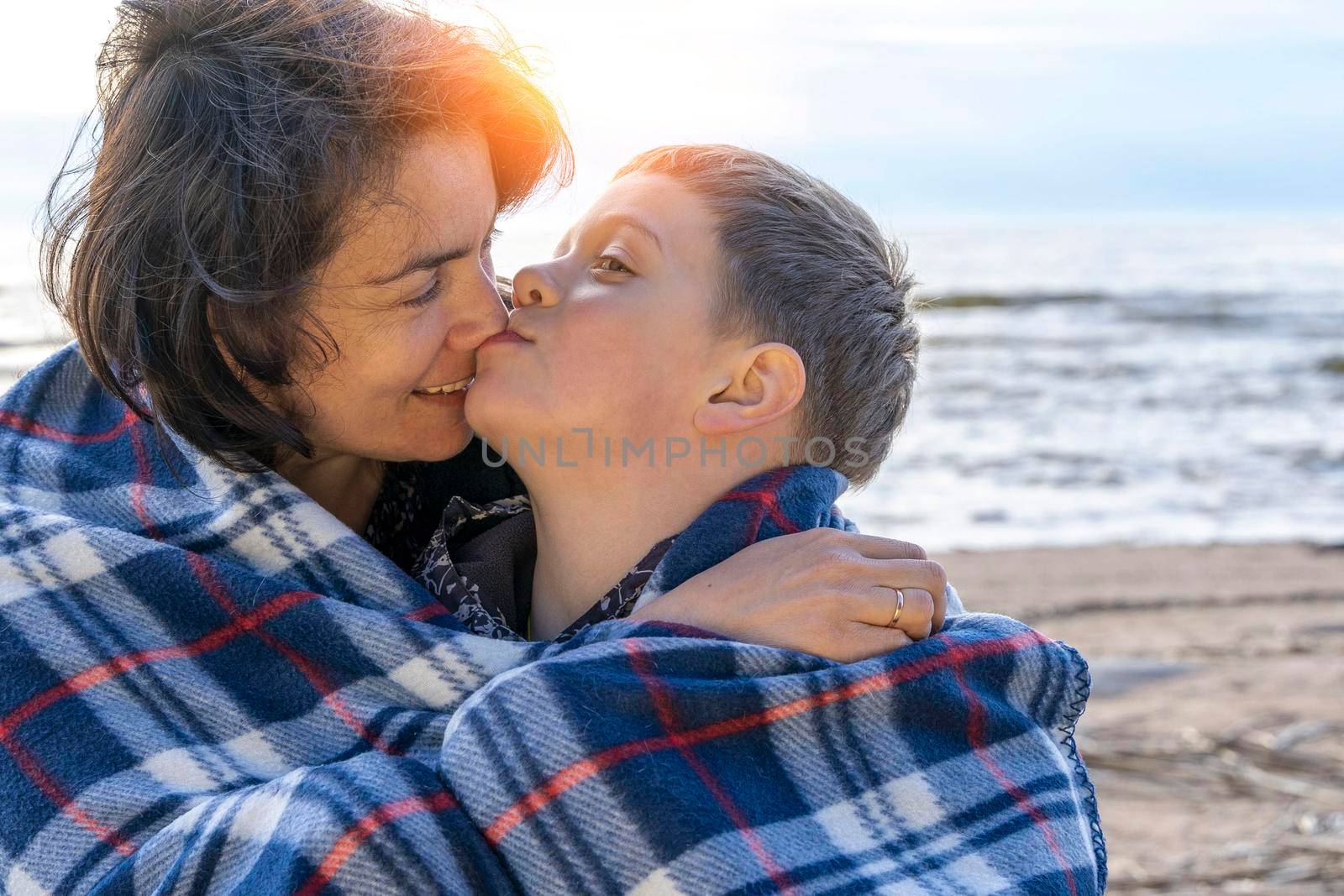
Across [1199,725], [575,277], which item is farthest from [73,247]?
[1199,725]

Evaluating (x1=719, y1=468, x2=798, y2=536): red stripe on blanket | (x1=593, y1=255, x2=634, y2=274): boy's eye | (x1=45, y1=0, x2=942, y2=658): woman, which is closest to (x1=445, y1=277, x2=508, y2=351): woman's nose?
(x1=45, y1=0, x2=942, y2=658): woman

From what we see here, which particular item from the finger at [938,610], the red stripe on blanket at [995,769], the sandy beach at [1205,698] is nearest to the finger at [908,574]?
the finger at [938,610]

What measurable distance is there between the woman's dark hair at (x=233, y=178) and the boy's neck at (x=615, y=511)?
0.44 meters

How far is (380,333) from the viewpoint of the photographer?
2.00 meters

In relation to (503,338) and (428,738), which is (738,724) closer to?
(428,738)

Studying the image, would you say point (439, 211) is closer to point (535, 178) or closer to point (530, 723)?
point (535, 178)

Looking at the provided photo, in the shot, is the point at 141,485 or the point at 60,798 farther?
the point at 141,485

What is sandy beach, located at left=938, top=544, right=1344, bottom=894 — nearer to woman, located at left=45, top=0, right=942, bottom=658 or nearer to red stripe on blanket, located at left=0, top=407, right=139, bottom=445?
woman, located at left=45, top=0, right=942, bottom=658

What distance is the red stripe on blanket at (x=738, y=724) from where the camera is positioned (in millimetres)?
1463

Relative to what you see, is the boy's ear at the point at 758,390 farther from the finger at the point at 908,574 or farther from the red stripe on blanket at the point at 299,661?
the red stripe on blanket at the point at 299,661

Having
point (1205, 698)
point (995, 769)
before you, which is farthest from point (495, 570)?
point (1205, 698)

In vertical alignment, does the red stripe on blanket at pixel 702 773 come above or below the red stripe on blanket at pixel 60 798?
above

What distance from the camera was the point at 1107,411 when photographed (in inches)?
433

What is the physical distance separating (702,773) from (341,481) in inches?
41.1
